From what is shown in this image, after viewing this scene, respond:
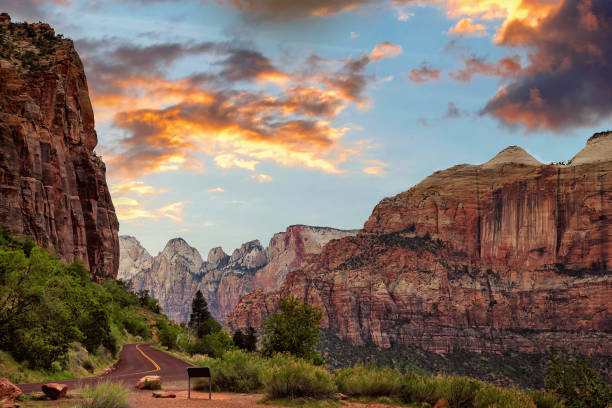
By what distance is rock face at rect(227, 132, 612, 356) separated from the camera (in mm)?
158750

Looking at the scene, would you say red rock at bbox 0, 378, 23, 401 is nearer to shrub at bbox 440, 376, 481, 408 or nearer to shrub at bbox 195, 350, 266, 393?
shrub at bbox 195, 350, 266, 393

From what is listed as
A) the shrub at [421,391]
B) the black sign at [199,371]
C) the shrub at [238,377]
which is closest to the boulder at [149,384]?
the shrub at [238,377]

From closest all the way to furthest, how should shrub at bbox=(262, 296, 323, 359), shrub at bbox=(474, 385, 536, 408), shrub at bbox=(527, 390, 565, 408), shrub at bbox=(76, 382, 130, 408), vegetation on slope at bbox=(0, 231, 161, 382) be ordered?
shrub at bbox=(76, 382, 130, 408)
shrub at bbox=(474, 385, 536, 408)
shrub at bbox=(527, 390, 565, 408)
vegetation on slope at bbox=(0, 231, 161, 382)
shrub at bbox=(262, 296, 323, 359)

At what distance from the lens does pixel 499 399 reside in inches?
658

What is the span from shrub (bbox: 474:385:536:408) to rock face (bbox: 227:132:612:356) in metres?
138

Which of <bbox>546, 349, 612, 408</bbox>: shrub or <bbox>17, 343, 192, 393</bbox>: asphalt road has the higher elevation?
<bbox>546, 349, 612, 408</bbox>: shrub

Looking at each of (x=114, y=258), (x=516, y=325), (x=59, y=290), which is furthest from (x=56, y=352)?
(x=516, y=325)

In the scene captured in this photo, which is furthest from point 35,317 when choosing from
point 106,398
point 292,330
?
point 292,330

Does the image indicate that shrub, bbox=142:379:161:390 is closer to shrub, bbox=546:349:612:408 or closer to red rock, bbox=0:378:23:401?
red rock, bbox=0:378:23:401

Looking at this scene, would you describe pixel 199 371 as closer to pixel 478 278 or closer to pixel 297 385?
pixel 297 385

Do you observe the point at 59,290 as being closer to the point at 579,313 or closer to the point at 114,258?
the point at 114,258

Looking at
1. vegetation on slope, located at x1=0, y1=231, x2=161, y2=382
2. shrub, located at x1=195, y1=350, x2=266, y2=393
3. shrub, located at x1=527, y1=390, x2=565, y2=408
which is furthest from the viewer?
vegetation on slope, located at x1=0, y1=231, x2=161, y2=382

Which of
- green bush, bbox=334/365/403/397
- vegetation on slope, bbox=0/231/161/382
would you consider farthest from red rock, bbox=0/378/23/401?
green bush, bbox=334/365/403/397

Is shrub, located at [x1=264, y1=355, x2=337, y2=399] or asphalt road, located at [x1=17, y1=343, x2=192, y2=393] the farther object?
asphalt road, located at [x1=17, y1=343, x2=192, y2=393]
